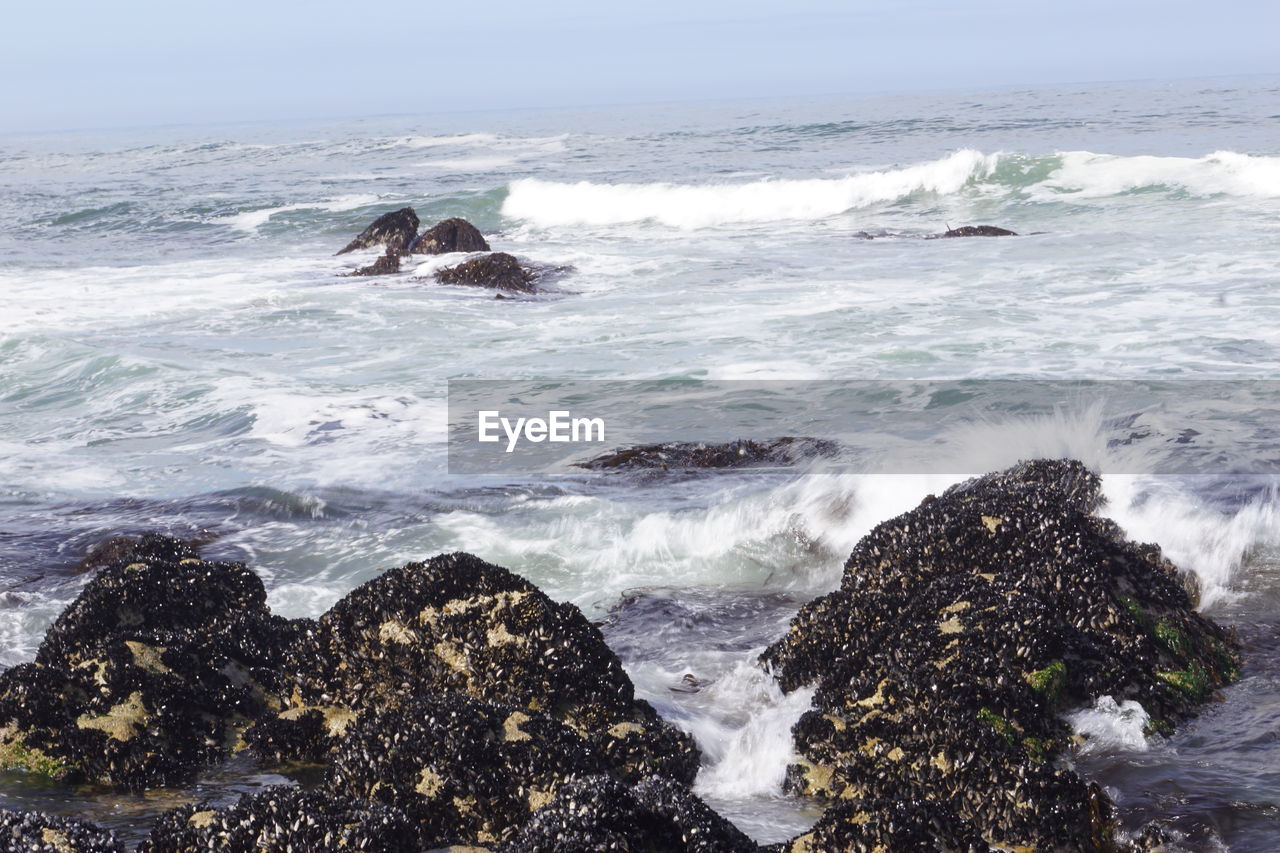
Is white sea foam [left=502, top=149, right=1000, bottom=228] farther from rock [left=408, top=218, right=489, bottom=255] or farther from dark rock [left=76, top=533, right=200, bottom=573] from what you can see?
dark rock [left=76, top=533, right=200, bottom=573]

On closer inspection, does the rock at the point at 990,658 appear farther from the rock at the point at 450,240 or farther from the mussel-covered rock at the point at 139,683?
the rock at the point at 450,240

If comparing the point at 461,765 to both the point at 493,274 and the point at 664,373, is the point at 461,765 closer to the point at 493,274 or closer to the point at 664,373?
the point at 664,373

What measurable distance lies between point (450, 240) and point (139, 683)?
18.7m

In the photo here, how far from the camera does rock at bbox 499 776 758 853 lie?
12.2ft

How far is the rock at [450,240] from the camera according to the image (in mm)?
23391

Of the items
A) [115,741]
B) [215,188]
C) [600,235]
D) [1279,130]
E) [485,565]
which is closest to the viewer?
[115,741]

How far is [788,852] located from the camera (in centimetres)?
389

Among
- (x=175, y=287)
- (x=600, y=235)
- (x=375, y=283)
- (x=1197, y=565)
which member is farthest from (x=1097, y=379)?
(x=600, y=235)

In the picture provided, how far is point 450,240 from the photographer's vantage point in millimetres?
23469

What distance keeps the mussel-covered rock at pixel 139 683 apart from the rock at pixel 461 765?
1010mm

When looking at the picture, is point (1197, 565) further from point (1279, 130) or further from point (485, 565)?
point (1279, 130)

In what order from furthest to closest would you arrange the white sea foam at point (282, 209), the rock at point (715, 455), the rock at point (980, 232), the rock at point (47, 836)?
1. the white sea foam at point (282, 209)
2. the rock at point (980, 232)
3. the rock at point (715, 455)
4. the rock at point (47, 836)

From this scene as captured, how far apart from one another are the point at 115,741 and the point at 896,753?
10.4ft

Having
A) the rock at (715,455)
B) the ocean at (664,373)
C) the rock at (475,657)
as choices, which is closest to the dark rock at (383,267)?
the ocean at (664,373)
